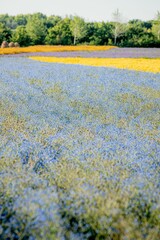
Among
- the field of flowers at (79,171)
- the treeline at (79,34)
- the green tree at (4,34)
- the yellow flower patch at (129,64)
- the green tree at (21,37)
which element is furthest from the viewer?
the treeline at (79,34)

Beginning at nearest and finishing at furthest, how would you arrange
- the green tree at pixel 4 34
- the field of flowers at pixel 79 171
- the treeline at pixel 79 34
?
1. the field of flowers at pixel 79 171
2. the green tree at pixel 4 34
3. the treeline at pixel 79 34

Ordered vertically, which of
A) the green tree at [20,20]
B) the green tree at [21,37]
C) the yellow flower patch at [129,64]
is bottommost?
the yellow flower patch at [129,64]

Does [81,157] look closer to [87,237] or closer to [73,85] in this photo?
[87,237]

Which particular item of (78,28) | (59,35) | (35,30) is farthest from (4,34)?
(78,28)

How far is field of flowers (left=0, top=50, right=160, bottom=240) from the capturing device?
2836 millimetres

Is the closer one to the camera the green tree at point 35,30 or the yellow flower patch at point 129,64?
the yellow flower patch at point 129,64

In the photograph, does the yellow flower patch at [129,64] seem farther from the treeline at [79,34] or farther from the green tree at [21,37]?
the treeline at [79,34]

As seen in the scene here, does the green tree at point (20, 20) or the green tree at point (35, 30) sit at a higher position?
the green tree at point (20, 20)

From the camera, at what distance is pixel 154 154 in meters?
4.56

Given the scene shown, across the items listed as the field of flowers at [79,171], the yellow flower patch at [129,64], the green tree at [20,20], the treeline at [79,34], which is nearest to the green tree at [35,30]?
the treeline at [79,34]

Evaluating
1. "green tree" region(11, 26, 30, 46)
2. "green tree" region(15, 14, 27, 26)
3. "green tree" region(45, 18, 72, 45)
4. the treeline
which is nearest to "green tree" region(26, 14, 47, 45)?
the treeline

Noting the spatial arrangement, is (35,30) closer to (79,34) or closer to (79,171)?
(79,34)

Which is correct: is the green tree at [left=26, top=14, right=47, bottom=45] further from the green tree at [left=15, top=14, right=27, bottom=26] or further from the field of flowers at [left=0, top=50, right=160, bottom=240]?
the green tree at [left=15, top=14, right=27, bottom=26]

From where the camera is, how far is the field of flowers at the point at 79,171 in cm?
284
